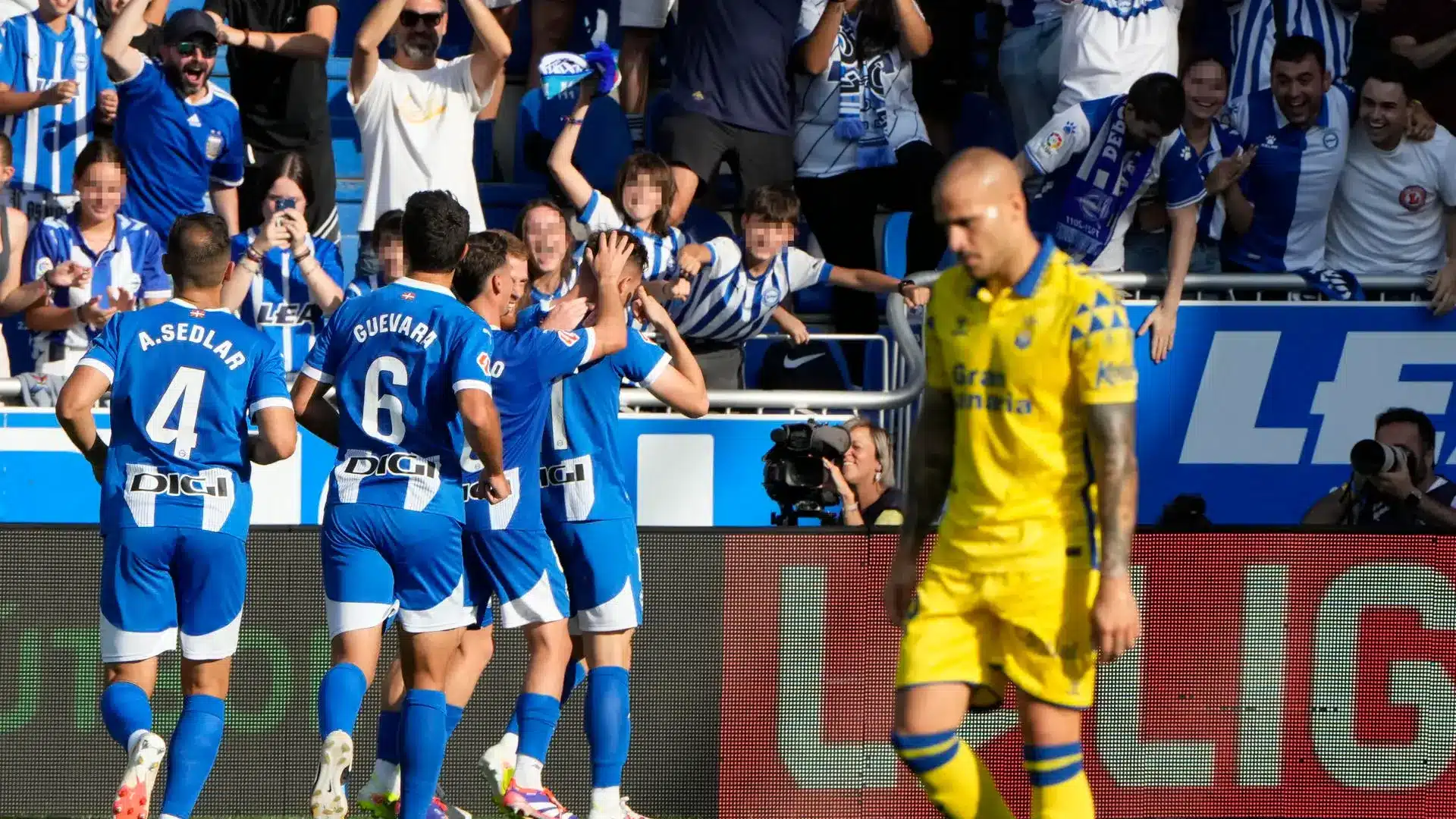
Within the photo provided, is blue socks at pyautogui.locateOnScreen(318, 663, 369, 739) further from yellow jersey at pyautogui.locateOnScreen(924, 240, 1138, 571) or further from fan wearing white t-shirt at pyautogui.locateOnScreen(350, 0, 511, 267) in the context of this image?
fan wearing white t-shirt at pyautogui.locateOnScreen(350, 0, 511, 267)

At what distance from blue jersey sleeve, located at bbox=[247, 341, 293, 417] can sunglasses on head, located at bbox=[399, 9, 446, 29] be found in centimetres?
403

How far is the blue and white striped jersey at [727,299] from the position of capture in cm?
857

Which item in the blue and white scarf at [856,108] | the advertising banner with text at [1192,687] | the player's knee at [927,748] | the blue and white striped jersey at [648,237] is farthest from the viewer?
the blue and white scarf at [856,108]

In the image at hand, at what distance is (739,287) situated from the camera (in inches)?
338

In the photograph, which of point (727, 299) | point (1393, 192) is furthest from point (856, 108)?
point (1393, 192)

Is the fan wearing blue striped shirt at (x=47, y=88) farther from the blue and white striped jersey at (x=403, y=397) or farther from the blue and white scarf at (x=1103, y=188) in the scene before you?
the blue and white scarf at (x=1103, y=188)

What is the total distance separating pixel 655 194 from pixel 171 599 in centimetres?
352

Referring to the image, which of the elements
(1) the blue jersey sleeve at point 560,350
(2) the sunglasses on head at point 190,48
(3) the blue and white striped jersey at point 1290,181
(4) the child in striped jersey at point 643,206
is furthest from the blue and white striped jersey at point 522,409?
(3) the blue and white striped jersey at point 1290,181

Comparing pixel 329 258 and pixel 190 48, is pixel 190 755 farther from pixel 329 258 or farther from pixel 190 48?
pixel 190 48

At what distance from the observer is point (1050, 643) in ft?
15.7

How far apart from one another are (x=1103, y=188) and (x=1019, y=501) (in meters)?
4.26

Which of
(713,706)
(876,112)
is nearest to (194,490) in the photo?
(713,706)

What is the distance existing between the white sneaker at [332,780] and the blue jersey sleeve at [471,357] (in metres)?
1.17

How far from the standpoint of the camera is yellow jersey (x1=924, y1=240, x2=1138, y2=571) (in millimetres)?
4723
